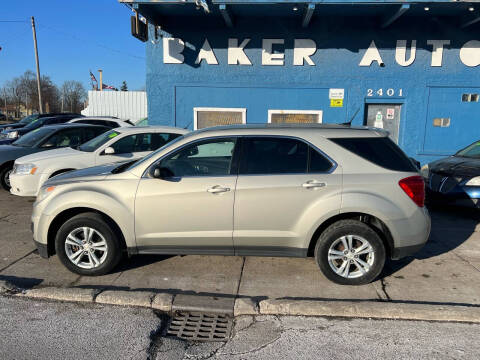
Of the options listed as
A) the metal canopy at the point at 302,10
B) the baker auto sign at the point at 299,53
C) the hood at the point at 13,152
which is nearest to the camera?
the hood at the point at 13,152

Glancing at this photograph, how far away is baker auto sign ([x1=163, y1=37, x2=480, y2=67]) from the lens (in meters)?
9.94

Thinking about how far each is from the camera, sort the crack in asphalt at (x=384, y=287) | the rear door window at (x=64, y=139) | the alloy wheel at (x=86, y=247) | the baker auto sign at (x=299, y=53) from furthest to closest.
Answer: the baker auto sign at (x=299, y=53)
the rear door window at (x=64, y=139)
the alloy wheel at (x=86, y=247)
the crack in asphalt at (x=384, y=287)

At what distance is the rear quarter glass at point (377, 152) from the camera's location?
3953mm

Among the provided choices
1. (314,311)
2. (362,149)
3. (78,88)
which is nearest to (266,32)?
(362,149)

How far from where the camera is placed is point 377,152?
13.1 feet

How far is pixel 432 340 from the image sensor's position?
305 centimetres

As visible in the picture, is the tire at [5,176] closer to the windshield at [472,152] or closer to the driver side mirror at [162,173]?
the driver side mirror at [162,173]

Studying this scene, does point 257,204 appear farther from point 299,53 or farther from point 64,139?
point 299,53

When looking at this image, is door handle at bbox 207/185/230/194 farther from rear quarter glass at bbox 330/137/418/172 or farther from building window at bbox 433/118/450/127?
building window at bbox 433/118/450/127

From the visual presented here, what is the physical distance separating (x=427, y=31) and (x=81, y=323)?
35.0 ft

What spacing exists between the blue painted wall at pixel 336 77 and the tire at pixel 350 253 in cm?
706

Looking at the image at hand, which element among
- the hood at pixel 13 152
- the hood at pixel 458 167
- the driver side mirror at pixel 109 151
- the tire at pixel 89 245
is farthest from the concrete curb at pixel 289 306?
the hood at pixel 13 152

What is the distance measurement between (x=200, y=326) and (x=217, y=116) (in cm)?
802

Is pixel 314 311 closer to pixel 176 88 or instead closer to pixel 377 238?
pixel 377 238
